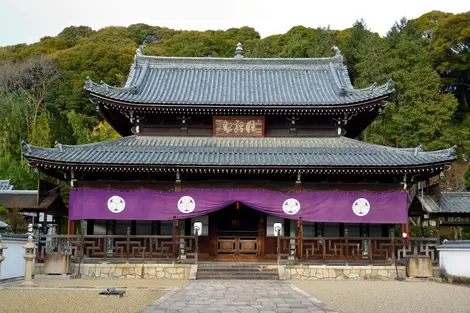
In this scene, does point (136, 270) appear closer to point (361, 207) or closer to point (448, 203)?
point (361, 207)

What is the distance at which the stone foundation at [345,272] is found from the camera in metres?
18.5

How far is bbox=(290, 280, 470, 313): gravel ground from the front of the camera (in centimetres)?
1059

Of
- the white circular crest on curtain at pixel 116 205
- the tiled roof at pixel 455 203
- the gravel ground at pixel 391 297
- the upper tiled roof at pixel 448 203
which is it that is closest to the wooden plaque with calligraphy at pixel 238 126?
the white circular crest on curtain at pixel 116 205

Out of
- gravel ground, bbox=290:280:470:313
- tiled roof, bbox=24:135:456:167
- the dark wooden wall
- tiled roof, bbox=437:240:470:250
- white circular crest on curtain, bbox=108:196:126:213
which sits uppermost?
the dark wooden wall

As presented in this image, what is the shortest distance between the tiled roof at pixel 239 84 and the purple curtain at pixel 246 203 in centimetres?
397

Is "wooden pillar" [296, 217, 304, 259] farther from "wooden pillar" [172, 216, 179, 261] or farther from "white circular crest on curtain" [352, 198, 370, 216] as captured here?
"wooden pillar" [172, 216, 179, 261]

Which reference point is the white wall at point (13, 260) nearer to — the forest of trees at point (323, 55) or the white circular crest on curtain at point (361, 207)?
the white circular crest on curtain at point (361, 207)

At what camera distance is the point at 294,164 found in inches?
733

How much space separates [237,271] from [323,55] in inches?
1396

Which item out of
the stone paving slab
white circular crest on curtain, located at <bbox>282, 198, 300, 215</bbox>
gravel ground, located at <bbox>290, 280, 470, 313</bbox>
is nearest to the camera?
the stone paving slab

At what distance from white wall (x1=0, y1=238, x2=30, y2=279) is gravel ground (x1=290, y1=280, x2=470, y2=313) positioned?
9.72m

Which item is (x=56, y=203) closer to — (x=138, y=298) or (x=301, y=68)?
(x=138, y=298)

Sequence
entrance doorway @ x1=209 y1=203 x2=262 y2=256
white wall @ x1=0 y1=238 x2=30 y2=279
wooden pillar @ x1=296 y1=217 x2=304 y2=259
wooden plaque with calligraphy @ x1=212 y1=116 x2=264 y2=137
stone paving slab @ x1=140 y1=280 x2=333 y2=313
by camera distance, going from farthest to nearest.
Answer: wooden plaque with calligraphy @ x1=212 y1=116 x2=264 y2=137 → entrance doorway @ x1=209 y1=203 x2=262 y2=256 → wooden pillar @ x1=296 y1=217 x2=304 y2=259 → white wall @ x1=0 y1=238 x2=30 y2=279 → stone paving slab @ x1=140 y1=280 x2=333 y2=313

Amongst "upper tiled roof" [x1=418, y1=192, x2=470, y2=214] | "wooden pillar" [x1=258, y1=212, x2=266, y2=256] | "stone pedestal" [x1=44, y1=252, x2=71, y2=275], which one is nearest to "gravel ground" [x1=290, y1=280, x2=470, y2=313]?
"upper tiled roof" [x1=418, y1=192, x2=470, y2=214]
